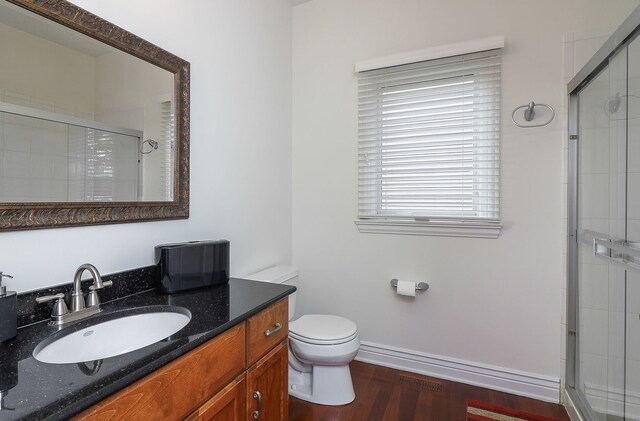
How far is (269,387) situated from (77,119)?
124 centimetres

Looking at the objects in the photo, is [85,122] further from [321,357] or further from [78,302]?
[321,357]

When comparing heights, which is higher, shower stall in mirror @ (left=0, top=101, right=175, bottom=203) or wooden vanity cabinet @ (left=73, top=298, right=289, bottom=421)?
shower stall in mirror @ (left=0, top=101, right=175, bottom=203)

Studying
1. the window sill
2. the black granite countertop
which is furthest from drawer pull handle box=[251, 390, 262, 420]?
the window sill

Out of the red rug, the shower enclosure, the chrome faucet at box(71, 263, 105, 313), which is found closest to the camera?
the chrome faucet at box(71, 263, 105, 313)

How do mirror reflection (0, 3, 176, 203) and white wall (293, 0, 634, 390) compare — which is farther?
white wall (293, 0, 634, 390)

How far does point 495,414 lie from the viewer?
1759 millimetres

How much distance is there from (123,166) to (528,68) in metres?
2.23

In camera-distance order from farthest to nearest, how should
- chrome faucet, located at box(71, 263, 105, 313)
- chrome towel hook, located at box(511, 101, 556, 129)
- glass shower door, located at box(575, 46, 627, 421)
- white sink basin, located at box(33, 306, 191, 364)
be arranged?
chrome towel hook, located at box(511, 101, 556, 129)
glass shower door, located at box(575, 46, 627, 421)
chrome faucet, located at box(71, 263, 105, 313)
white sink basin, located at box(33, 306, 191, 364)

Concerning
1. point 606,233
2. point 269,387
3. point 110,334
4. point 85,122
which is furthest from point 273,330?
point 606,233

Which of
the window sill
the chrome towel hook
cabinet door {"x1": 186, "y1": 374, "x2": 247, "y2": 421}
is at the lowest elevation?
cabinet door {"x1": 186, "y1": 374, "x2": 247, "y2": 421}

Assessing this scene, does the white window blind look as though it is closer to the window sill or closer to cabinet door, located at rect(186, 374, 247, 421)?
cabinet door, located at rect(186, 374, 247, 421)

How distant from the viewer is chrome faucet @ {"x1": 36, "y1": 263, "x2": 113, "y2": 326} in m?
1.00

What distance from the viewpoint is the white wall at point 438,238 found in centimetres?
188

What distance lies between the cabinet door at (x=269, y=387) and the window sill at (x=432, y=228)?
113cm
